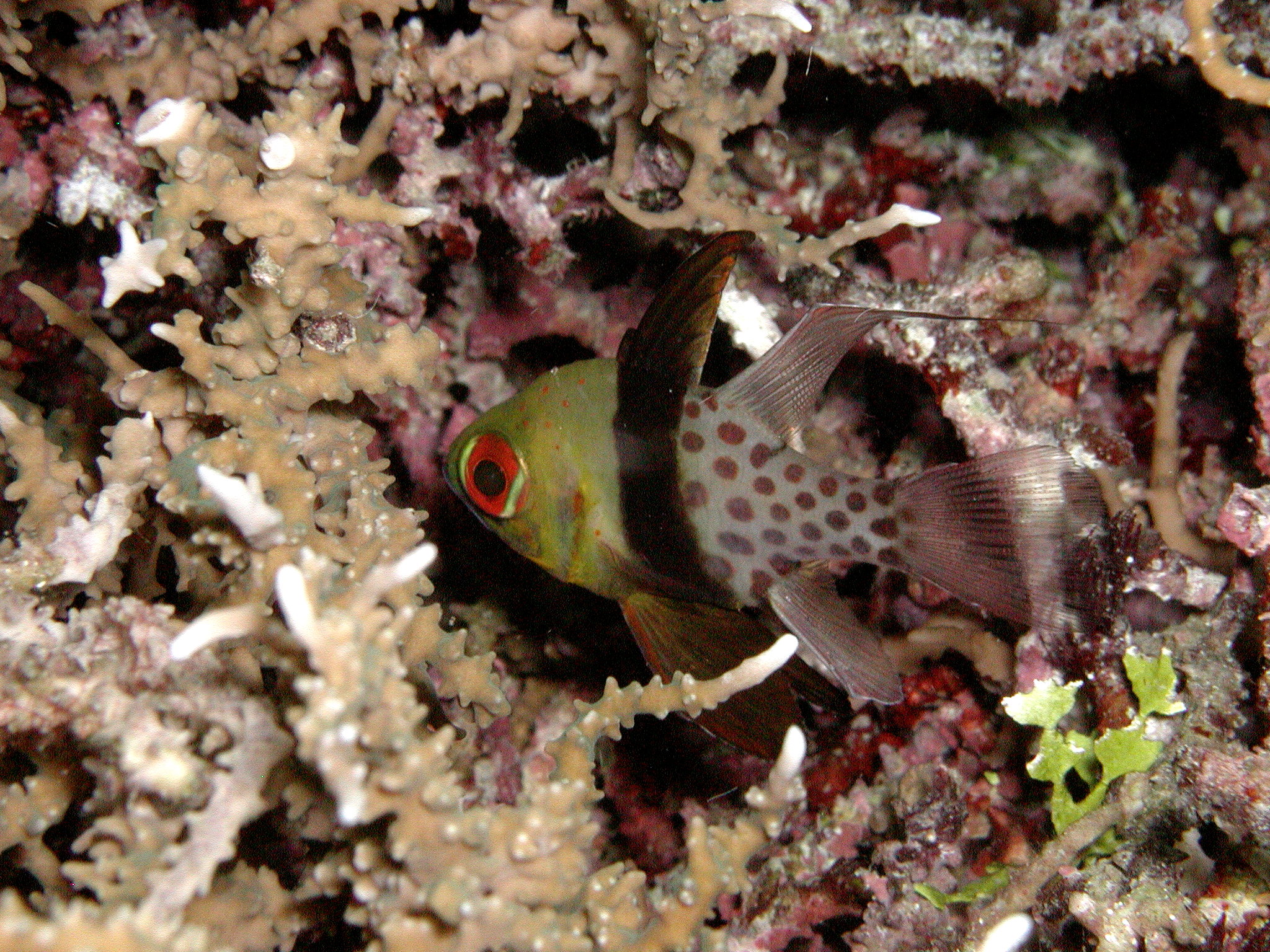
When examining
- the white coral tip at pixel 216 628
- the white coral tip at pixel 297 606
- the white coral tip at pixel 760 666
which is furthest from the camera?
the white coral tip at pixel 760 666

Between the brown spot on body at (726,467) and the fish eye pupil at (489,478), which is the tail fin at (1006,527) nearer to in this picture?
the brown spot on body at (726,467)

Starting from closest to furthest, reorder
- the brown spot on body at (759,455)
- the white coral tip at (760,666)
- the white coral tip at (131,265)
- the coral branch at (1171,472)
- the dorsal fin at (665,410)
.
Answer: the white coral tip at (760,666) < the white coral tip at (131,265) < the dorsal fin at (665,410) < the brown spot on body at (759,455) < the coral branch at (1171,472)

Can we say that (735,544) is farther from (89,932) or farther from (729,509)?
(89,932)

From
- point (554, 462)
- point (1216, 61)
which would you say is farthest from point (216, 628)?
point (1216, 61)

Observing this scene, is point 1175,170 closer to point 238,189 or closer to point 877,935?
point 877,935

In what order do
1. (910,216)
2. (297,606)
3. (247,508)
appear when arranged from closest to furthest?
(297,606) → (247,508) → (910,216)

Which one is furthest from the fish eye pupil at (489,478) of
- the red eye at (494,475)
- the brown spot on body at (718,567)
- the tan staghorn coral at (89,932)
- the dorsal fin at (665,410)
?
the tan staghorn coral at (89,932)

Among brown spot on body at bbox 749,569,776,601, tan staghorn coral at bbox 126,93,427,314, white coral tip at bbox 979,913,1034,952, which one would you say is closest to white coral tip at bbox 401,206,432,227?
tan staghorn coral at bbox 126,93,427,314

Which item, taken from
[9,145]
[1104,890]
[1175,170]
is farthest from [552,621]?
[1175,170]
